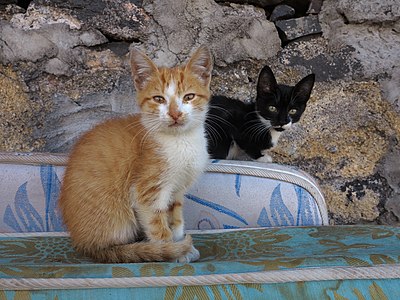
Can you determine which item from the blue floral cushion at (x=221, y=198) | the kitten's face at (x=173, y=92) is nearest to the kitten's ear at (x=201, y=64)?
the kitten's face at (x=173, y=92)

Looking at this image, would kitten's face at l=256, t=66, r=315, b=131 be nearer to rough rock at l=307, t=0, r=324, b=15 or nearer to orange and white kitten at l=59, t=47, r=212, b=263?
rough rock at l=307, t=0, r=324, b=15

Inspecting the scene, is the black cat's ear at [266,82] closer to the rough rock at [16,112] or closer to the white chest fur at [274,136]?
the white chest fur at [274,136]

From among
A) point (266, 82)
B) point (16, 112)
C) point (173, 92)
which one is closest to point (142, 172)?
point (173, 92)

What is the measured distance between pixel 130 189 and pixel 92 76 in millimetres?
843

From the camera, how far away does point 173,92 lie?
1.21 meters

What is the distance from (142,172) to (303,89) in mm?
833

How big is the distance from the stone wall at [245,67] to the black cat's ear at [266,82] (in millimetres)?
179

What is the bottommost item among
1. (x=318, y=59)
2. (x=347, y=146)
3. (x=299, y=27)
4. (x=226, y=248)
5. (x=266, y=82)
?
(x=226, y=248)

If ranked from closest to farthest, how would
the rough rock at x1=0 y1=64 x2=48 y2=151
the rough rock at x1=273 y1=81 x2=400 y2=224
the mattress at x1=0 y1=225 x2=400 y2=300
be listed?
the mattress at x1=0 y1=225 x2=400 y2=300 → the rough rock at x1=0 y1=64 x2=48 y2=151 → the rough rock at x1=273 y1=81 x2=400 y2=224

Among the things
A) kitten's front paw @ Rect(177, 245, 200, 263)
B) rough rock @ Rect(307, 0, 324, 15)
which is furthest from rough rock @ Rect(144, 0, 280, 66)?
kitten's front paw @ Rect(177, 245, 200, 263)

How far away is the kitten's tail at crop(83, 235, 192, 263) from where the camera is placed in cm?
104

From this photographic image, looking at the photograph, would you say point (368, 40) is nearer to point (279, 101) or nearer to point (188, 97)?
point (279, 101)

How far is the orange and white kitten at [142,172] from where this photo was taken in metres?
1.13

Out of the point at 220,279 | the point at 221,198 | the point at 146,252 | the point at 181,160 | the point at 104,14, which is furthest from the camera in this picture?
A: the point at 104,14
